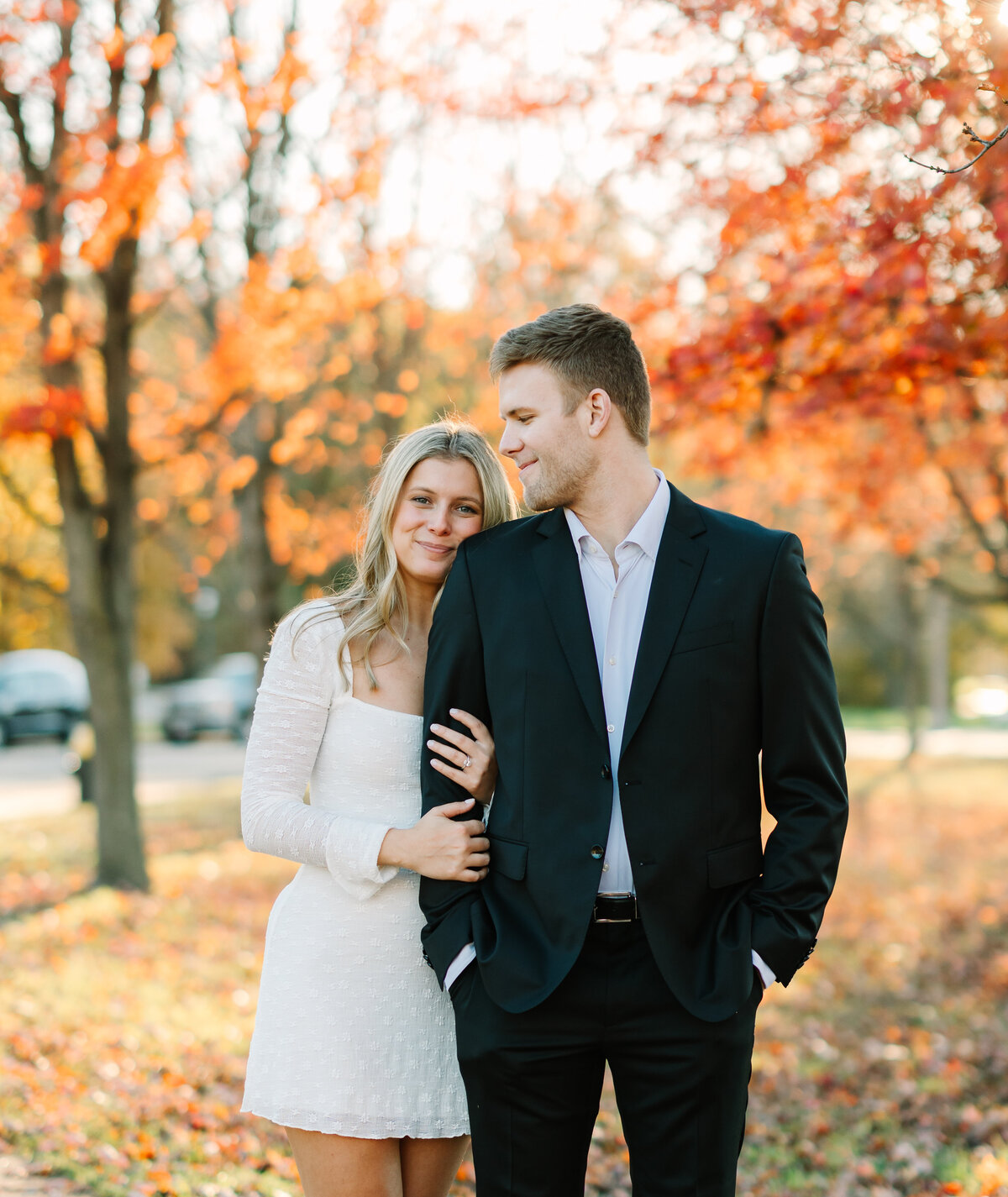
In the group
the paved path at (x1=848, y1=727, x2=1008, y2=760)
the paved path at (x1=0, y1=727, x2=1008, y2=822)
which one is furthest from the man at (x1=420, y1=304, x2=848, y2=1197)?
the paved path at (x1=848, y1=727, x2=1008, y2=760)

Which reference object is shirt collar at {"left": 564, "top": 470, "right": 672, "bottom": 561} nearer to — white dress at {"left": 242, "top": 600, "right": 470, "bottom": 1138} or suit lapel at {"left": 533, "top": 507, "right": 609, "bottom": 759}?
suit lapel at {"left": 533, "top": 507, "right": 609, "bottom": 759}

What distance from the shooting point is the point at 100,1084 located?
18.7ft

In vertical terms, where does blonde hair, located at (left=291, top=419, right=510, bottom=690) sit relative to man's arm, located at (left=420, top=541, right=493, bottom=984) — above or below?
above

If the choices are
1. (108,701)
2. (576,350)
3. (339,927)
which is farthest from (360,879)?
(108,701)

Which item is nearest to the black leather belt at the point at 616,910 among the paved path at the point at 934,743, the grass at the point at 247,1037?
the grass at the point at 247,1037

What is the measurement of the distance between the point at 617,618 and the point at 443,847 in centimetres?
67

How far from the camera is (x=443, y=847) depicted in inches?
107

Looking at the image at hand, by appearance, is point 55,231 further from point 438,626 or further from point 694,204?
point 438,626

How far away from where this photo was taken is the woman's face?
10.2 feet

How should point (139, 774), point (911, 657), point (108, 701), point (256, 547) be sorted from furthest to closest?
point (911, 657) → point (139, 774) → point (256, 547) → point (108, 701)

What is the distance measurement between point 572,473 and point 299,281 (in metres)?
8.26

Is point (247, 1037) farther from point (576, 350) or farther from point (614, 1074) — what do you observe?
point (576, 350)

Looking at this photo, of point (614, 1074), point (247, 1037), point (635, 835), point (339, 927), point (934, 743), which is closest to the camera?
point (635, 835)

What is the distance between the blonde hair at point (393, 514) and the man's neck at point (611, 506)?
39cm
